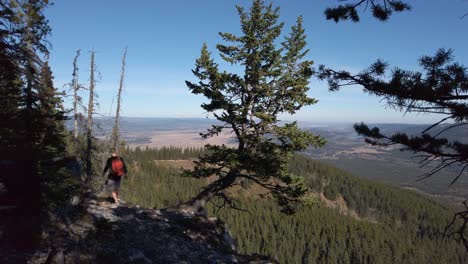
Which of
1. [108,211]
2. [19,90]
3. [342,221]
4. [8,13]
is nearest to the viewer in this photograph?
[8,13]

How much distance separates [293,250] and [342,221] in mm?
30071

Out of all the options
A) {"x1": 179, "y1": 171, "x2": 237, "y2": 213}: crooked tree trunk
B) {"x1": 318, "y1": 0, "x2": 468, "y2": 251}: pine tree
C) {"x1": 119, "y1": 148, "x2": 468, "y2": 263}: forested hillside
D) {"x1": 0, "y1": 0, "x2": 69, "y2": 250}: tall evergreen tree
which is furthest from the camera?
{"x1": 119, "y1": 148, "x2": 468, "y2": 263}: forested hillside

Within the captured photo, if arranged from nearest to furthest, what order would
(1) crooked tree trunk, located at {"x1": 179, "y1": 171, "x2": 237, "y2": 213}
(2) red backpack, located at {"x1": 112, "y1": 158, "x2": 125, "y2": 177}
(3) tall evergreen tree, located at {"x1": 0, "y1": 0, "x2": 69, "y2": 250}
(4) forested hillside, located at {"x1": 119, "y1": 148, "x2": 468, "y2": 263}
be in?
(3) tall evergreen tree, located at {"x1": 0, "y1": 0, "x2": 69, "y2": 250} → (2) red backpack, located at {"x1": 112, "y1": 158, "x2": 125, "y2": 177} → (1) crooked tree trunk, located at {"x1": 179, "y1": 171, "x2": 237, "y2": 213} → (4) forested hillside, located at {"x1": 119, "y1": 148, "x2": 468, "y2": 263}

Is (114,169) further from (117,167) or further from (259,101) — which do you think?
(259,101)

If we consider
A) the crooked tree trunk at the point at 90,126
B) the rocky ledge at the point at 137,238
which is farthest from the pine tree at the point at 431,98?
the crooked tree trunk at the point at 90,126

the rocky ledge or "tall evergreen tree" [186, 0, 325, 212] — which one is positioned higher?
"tall evergreen tree" [186, 0, 325, 212]

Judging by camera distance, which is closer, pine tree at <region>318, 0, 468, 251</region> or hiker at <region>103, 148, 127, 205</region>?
pine tree at <region>318, 0, 468, 251</region>

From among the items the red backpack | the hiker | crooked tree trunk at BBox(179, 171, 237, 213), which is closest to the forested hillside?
crooked tree trunk at BBox(179, 171, 237, 213)

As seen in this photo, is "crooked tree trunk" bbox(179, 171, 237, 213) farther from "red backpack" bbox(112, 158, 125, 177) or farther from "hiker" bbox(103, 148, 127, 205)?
"red backpack" bbox(112, 158, 125, 177)

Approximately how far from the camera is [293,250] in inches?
3565

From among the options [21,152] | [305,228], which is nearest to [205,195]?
[21,152]

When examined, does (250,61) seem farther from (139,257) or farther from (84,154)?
(84,154)

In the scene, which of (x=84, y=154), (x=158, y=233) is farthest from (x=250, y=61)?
(x=84, y=154)

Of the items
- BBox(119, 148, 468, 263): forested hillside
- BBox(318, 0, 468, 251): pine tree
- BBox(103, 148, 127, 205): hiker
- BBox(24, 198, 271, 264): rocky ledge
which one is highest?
BBox(318, 0, 468, 251): pine tree
